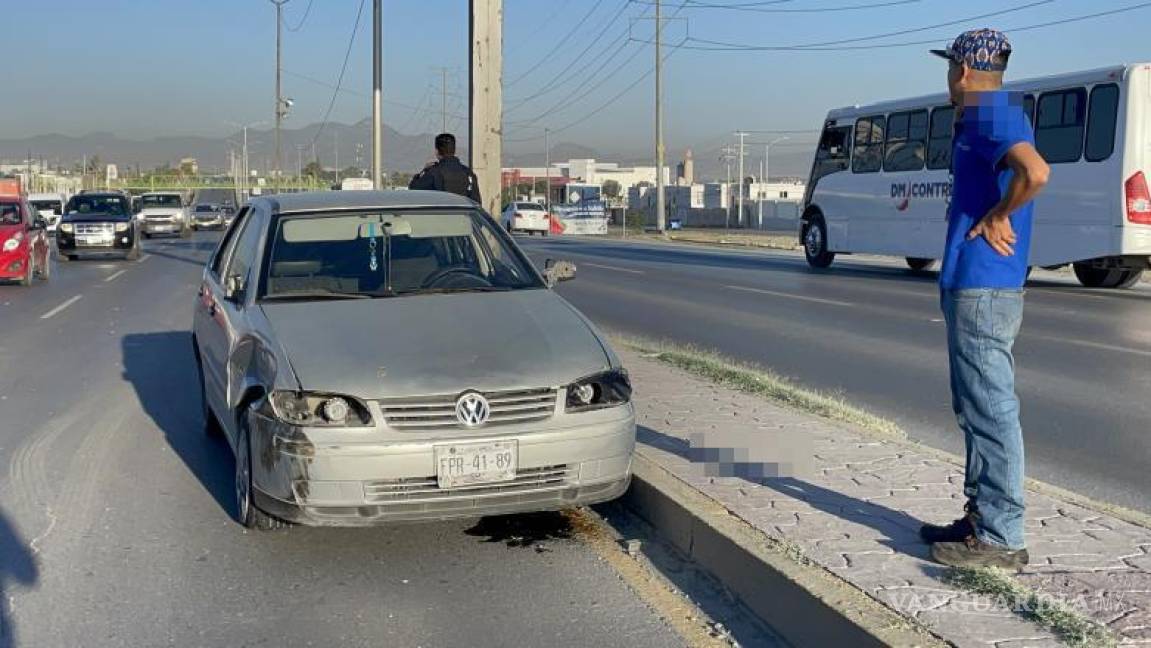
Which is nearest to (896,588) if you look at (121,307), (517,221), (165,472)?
(165,472)

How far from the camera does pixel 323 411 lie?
5004mm

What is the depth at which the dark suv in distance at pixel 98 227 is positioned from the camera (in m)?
28.5

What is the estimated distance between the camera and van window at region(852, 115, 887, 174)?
22.8 metres

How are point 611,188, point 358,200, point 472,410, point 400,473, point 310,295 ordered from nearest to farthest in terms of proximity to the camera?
point 400,473 < point 472,410 < point 310,295 < point 358,200 < point 611,188

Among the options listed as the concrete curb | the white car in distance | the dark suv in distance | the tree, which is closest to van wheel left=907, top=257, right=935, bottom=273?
the dark suv in distance

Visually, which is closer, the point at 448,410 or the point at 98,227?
the point at 448,410

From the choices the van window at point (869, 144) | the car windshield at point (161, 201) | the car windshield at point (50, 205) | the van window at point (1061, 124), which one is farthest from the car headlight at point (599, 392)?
the car windshield at point (50, 205)

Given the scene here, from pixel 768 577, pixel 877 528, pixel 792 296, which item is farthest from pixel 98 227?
pixel 768 577

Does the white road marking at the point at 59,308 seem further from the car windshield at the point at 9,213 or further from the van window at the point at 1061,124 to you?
the van window at the point at 1061,124

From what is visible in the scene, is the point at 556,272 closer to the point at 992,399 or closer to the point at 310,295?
the point at 310,295

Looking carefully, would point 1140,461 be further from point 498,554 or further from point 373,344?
point 373,344

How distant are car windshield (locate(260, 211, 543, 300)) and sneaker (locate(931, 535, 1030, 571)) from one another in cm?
300

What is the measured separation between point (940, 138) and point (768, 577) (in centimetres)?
1782

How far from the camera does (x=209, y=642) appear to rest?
4367 mm
